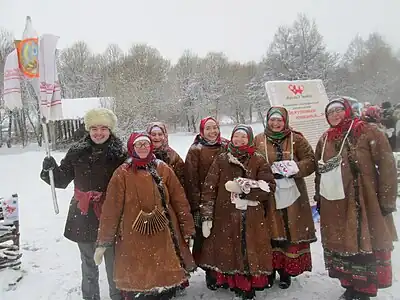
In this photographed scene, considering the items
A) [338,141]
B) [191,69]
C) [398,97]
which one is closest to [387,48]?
[398,97]

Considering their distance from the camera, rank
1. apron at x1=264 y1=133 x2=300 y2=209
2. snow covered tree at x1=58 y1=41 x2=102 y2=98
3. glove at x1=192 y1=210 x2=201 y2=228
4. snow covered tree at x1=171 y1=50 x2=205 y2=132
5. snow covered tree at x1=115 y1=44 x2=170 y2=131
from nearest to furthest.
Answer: apron at x1=264 y1=133 x2=300 y2=209 → glove at x1=192 y1=210 x2=201 y2=228 → snow covered tree at x1=115 y1=44 x2=170 y2=131 → snow covered tree at x1=171 y1=50 x2=205 y2=132 → snow covered tree at x1=58 y1=41 x2=102 y2=98

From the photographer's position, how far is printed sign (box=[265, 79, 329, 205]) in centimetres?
595

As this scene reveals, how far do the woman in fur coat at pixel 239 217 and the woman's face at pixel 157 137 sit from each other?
70 centimetres

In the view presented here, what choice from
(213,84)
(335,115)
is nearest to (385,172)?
(335,115)

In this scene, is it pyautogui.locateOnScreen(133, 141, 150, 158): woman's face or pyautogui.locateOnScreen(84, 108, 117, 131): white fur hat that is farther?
pyautogui.locateOnScreen(84, 108, 117, 131): white fur hat

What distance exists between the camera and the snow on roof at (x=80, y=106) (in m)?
25.7

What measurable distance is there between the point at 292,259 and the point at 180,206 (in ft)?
4.52

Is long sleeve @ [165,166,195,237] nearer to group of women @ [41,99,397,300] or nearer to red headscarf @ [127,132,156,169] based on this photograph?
group of women @ [41,99,397,300]

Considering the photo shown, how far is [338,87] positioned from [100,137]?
31.5 meters

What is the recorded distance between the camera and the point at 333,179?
3533mm

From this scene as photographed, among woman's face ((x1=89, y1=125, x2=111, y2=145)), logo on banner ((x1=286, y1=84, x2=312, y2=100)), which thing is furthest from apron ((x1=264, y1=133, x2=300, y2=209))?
logo on banner ((x1=286, y1=84, x2=312, y2=100))

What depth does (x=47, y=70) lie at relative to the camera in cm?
426

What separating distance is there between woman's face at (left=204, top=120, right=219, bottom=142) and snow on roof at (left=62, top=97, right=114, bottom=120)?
21781 mm

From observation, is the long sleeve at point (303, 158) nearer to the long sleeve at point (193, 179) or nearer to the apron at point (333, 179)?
the apron at point (333, 179)
